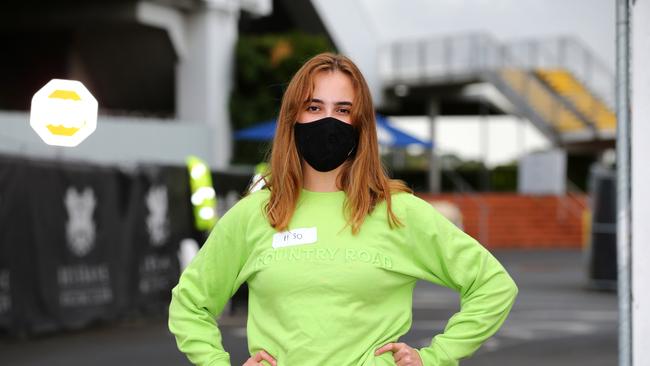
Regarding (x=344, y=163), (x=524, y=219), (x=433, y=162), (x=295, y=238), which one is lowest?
(x=524, y=219)

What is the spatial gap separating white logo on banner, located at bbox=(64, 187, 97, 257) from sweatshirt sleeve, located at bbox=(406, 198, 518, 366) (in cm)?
984

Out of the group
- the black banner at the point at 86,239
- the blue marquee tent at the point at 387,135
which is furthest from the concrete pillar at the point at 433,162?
the black banner at the point at 86,239

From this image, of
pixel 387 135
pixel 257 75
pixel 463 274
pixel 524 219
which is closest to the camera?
pixel 463 274

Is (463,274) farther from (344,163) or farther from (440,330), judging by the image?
(440,330)

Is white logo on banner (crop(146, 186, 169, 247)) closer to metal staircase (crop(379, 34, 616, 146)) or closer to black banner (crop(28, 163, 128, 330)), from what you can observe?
black banner (crop(28, 163, 128, 330))

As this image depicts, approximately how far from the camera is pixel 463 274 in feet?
10.2

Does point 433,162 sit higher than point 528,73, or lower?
lower

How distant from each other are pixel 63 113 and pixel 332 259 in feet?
7.03

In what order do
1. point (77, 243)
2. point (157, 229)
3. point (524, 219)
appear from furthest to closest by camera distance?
point (524, 219) → point (157, 229) → point (77, 243)

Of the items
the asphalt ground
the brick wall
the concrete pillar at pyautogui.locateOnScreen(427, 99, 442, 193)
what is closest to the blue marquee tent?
the asphalt ground

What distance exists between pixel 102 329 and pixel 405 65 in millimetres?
27589

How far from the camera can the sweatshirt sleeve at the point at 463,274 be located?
3090mm

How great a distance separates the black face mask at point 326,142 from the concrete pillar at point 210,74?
24194 mm

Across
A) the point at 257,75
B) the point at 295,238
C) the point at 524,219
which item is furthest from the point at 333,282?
the point at 524,219
